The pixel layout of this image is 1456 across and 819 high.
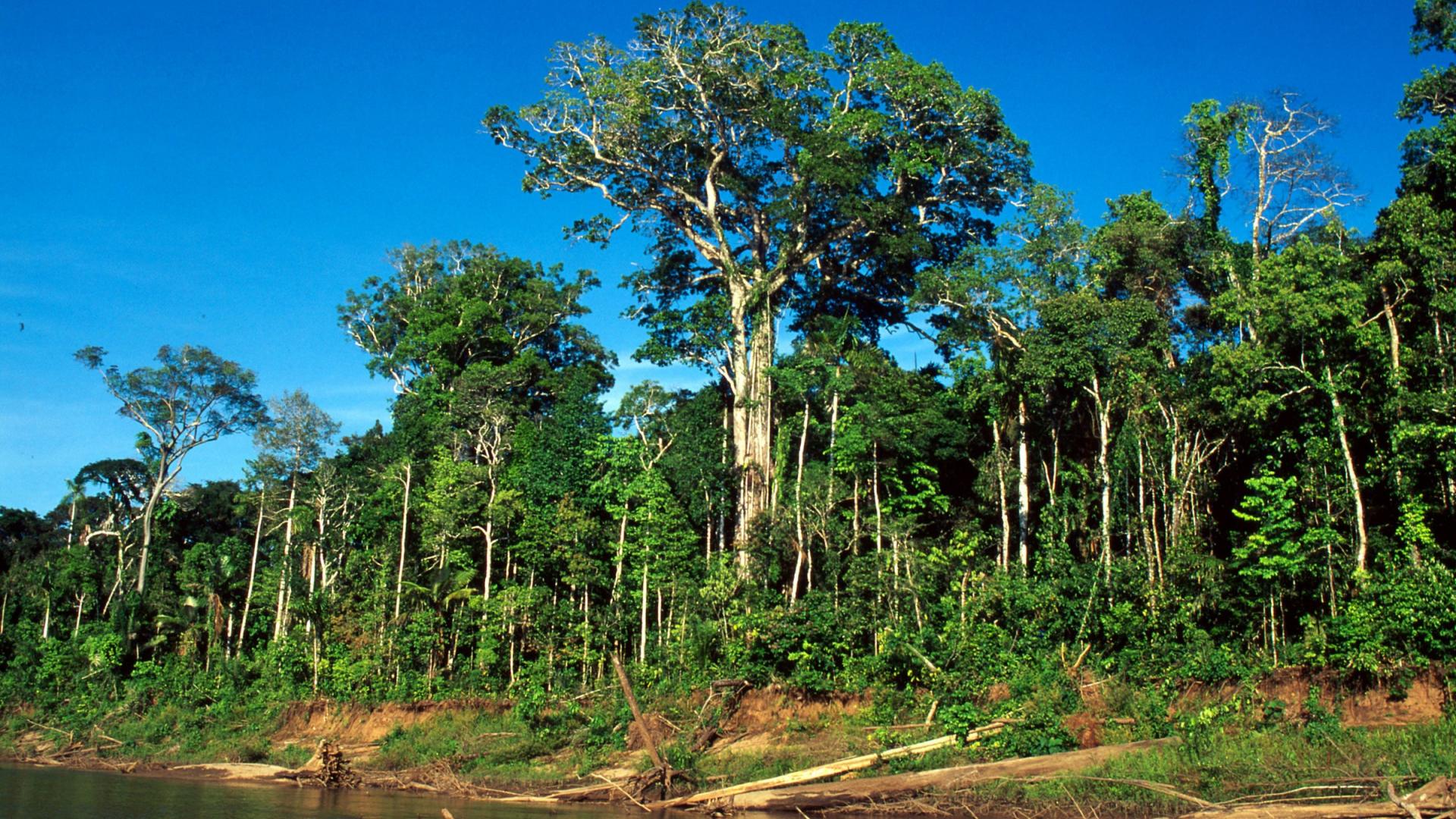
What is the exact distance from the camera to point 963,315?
26062 mm

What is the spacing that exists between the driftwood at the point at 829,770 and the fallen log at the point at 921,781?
116 millimetres

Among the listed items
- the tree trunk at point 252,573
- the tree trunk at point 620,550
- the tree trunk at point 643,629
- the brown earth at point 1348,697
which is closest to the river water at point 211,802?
the tree trunk at point 643,629

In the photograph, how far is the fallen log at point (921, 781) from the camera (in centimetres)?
1705

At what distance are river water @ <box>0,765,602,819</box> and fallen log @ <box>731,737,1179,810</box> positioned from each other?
8.78ft

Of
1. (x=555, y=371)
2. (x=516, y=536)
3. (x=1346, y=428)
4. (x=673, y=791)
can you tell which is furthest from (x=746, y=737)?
(x=555, y=371)

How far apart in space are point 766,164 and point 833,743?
18306mm

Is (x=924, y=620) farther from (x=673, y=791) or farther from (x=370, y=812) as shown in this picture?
(x=370, y=812)

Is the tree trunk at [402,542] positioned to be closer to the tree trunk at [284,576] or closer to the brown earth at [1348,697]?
the tree trunk at [284,576]

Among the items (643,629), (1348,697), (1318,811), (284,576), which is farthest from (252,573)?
(1318,811)

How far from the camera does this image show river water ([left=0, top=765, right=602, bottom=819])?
17.4 m

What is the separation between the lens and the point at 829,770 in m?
18.2

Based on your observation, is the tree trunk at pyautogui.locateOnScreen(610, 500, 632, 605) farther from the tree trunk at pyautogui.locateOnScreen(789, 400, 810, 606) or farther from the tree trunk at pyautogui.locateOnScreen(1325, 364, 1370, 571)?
the tree trunk at pyautogui.locateOnScreen(1325, 364, 1370, 571)

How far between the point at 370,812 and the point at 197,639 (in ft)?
62.8

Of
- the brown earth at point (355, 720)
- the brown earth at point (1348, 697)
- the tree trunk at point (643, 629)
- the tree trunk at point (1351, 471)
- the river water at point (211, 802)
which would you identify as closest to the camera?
the river water at point (211, 802)
